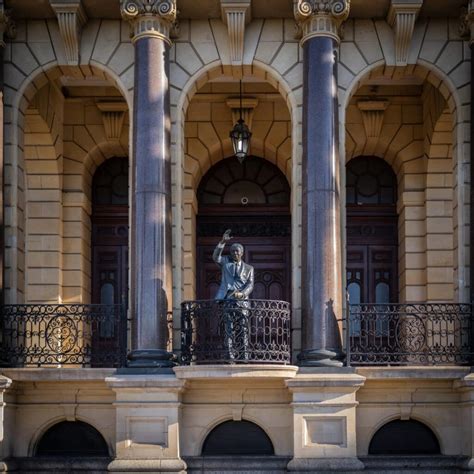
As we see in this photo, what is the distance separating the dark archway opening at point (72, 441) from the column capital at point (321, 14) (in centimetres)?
783

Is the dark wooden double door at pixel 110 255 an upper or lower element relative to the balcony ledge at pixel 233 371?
upper

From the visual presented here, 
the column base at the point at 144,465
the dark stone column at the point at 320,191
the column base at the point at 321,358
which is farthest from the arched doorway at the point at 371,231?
the column base at the point at 144,465

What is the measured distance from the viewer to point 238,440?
1917 cm

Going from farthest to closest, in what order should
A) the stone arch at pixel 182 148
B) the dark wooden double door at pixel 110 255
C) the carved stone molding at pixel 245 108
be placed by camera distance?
the dark wooden double door at pixel 110 255
the carved stone molding at pixel 245 108
the stone arch at pixel 182 148

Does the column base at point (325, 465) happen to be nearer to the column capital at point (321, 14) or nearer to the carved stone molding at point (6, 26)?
the column capital at point (321, 14)

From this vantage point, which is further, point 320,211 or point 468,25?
point 468,25

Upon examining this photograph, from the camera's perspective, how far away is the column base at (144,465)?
18234mm

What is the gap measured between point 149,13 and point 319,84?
3.19 m

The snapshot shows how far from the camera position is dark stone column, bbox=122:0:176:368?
61.6 feet

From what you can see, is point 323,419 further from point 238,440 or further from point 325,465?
point 238,440

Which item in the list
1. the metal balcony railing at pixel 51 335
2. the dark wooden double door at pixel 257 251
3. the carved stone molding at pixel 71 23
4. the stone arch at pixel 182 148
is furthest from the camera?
the dark wooden double door at pixel 257 251

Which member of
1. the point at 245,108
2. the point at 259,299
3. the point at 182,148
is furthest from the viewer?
the point at 245,108

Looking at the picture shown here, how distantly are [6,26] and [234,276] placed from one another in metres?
6.07

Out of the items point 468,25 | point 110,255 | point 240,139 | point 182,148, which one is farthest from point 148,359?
point 468,25
